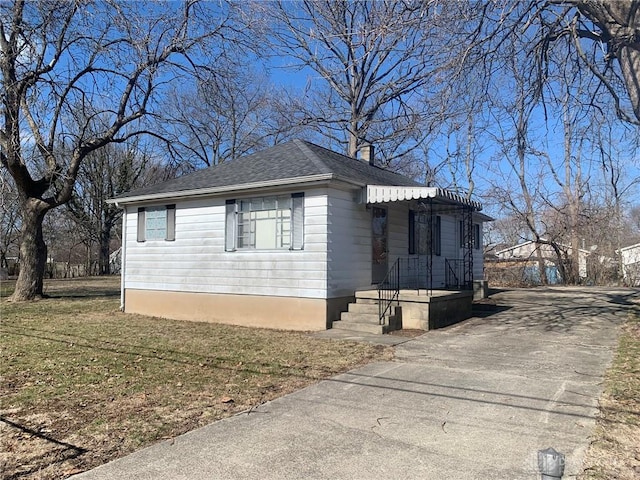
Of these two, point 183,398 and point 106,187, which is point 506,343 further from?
point 106,187

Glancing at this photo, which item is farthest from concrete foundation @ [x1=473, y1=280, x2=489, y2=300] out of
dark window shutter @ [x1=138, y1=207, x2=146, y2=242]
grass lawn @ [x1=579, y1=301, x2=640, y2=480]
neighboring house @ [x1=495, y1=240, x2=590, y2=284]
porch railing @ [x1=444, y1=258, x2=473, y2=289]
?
dark window shutter @ [x1=138, y1=207, x2=146, y2=242]

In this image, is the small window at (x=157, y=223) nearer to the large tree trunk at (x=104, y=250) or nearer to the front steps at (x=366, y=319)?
the front steps at (x=366, y=319)

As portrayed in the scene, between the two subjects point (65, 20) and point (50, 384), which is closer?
point (50, 384)

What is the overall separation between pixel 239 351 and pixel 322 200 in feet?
12.0

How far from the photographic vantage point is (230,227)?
11.2 metres

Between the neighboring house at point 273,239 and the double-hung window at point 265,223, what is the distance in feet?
0.08

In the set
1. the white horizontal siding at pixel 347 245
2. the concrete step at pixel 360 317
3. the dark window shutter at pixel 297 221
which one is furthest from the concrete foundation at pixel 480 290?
the dark window shutter at pixel 297 221

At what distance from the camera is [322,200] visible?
9773 millimetres

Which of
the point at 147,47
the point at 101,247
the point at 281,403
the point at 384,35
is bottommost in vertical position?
the point at 281,403

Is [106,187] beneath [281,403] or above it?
above

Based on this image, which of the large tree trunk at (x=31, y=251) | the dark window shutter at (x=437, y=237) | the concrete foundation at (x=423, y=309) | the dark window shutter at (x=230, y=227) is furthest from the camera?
the large tree trunk at (x=31, y=251)

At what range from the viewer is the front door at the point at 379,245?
37.0 ft

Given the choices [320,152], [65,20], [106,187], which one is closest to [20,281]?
[65,20]

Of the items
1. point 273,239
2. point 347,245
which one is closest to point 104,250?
point 273,239
